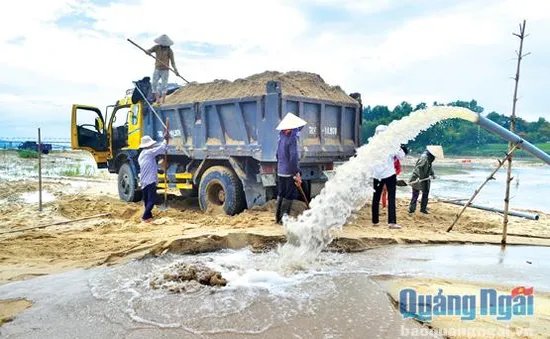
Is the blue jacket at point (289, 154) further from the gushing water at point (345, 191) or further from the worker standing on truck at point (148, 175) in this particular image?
the worker standing on truck at point (148, 175)

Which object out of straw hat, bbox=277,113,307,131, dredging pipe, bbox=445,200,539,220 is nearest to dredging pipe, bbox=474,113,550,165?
dredging pipe, bbox=445,200,539,220

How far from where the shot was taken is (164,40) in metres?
10.6

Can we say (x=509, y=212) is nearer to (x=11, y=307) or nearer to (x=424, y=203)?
(x=424, y=203)

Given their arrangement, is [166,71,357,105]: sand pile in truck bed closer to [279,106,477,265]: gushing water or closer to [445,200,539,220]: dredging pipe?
[279,106,477,265]: gushing water

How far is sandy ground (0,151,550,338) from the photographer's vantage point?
5.56 m

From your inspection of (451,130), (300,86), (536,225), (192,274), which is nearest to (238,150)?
(300,86)

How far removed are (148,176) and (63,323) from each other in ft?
17.4

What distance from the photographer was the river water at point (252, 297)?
11.2 ft

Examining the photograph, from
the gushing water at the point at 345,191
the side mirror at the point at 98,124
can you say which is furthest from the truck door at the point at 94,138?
the gushing water at the point at 345,191

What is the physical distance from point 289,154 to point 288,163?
14cm

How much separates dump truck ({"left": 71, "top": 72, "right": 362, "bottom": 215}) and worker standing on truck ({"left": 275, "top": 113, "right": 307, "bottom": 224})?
2.06 feet

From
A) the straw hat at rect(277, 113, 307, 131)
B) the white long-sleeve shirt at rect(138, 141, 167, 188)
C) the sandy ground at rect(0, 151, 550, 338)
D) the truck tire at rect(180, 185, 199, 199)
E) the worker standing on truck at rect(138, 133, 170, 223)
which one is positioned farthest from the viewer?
the truck tire at rect(180, 185, 199, 199)

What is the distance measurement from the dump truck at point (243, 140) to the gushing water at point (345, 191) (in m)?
1.31

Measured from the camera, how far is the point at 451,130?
41125 mm
